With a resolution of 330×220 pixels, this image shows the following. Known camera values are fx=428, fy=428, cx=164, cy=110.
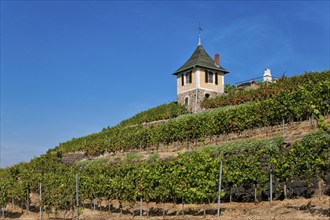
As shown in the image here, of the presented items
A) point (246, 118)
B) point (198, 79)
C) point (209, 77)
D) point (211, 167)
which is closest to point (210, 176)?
point (211, 167)

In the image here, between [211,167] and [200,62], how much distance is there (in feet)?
Result: 87.9

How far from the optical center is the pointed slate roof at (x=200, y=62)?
141 ft

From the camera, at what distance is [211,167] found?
56.3ft

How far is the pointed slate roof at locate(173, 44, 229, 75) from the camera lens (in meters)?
42.9

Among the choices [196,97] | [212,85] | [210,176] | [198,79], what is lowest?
[210,176]

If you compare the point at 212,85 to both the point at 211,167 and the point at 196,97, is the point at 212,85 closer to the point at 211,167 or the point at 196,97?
the point at 196,97

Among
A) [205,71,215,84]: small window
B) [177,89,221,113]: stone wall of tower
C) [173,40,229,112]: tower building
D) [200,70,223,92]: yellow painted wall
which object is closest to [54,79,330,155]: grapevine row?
[177,89,221,113]: stone wall of tower

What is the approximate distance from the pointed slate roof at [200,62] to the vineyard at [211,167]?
6.86 m

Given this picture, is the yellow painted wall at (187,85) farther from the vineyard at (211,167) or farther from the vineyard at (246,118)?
the vineyard at (246,118)

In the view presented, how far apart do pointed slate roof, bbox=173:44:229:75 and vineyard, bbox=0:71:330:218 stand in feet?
22.5

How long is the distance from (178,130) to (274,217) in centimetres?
1767

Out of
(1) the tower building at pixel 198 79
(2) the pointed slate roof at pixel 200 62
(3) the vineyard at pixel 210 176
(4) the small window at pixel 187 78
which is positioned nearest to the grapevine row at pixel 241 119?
(3) the vineyard at pixel 210 176

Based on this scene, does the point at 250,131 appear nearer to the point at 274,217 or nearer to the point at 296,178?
the point at 296,178

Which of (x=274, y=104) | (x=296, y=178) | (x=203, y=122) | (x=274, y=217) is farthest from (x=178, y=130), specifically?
(x=274, y=217)
